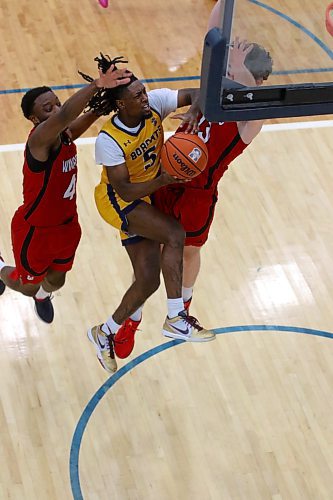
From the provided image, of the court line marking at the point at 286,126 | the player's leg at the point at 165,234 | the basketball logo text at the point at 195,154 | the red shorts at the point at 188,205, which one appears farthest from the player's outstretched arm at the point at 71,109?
the court line marking at the point at 286,126

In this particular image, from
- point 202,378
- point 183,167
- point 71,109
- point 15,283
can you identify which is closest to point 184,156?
point 183,167

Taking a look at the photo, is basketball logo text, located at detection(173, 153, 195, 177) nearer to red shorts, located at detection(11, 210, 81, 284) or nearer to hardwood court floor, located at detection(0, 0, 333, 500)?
hardwood court floor, located at detection(0, 0, 333, 500)

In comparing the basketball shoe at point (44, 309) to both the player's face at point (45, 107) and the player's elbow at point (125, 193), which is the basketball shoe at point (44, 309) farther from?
the player's elbow at point (125, 193)

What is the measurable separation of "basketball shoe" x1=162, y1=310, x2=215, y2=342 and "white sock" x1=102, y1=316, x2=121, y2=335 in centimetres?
40

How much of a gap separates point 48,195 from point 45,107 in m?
0.68

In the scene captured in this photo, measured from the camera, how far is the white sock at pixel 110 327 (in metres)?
6.06

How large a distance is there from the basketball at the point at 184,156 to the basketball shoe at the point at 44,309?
7.34ft

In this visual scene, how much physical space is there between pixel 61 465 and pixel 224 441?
3.48ft

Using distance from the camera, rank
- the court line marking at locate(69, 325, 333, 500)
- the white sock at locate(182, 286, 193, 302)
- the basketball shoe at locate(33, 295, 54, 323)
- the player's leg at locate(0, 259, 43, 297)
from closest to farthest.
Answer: the white sock at locate(182, 286, 193, 302), the court line marking at locate(69, 325, 333, 500), the player's leg at locate(0, 259, 43, 297), the basketball shoe at locate(33, 295, 54, 323)

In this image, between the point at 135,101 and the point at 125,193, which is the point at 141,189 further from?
the point at 135,101

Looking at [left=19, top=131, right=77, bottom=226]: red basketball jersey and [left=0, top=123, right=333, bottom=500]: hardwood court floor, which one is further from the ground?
[left=19, top=131, right=77, bottom=226]: red basketball jersey

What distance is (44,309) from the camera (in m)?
7.18

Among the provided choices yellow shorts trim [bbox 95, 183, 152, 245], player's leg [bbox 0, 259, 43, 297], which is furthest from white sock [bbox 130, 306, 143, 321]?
player's leg [bbox 0, 259, 43, 297]

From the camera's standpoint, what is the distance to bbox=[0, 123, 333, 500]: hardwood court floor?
6.52m
